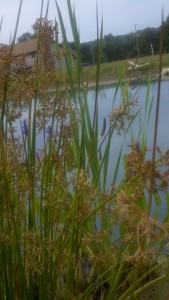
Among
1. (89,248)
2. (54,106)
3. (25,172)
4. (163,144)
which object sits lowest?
(89,248)

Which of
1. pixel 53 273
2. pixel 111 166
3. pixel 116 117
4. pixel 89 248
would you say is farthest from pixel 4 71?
pixel 111 166

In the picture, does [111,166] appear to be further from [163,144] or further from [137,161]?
[137,161]

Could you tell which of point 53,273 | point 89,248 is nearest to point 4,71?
point 53,273

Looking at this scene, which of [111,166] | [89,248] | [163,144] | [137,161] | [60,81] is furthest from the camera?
[163,144]

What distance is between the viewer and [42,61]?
702 mm

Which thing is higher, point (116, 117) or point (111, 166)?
point (116, 117)

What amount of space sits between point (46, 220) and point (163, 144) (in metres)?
1.07

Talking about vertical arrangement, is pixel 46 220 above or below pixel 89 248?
above

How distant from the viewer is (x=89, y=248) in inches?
39.4

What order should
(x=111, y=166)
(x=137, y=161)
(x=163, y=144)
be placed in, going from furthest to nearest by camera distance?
(x=163, y=144), (x=111, y=166), (x=137, y=161)

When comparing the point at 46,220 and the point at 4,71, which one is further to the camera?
the point at 46,220

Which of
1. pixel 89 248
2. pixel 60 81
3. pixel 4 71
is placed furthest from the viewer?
pixel 89 248

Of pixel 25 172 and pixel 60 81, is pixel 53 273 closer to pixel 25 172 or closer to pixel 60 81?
pixel 25 172

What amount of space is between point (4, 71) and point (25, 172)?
0.17 meters
